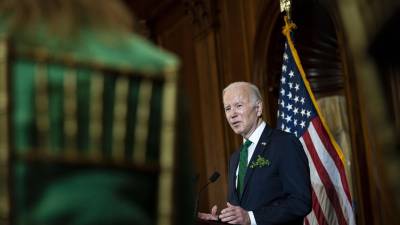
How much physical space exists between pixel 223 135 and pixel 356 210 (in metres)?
2.24

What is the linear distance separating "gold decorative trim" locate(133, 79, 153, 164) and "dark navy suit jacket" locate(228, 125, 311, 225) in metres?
2.68

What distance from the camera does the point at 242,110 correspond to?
14.5 ft

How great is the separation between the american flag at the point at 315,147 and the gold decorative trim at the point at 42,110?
4.21 meters

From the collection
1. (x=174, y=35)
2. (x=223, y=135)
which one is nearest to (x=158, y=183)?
(x=223, y=135)

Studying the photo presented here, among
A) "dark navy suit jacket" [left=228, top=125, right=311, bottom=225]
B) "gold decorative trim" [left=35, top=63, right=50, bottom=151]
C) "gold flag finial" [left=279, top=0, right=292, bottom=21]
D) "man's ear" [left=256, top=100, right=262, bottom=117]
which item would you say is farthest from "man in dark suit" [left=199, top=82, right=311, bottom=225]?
"gold decorative trim" [left=35, top=63, right=50, bottom=151]

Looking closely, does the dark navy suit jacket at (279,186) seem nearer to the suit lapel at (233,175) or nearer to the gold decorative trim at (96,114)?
the suit lapel at (233,175)

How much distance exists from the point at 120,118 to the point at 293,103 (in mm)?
4579

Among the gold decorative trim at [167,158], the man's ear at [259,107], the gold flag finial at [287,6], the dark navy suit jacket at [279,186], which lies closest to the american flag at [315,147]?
the gold flag finial at [287,6]

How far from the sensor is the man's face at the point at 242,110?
14.3ft

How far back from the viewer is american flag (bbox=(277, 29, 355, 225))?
16.4ft

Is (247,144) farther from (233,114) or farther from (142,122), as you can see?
(142,122)

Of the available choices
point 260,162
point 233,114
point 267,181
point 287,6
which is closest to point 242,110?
point 233,114

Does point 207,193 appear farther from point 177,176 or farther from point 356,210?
point 177,176

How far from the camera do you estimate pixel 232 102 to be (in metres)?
4.52
